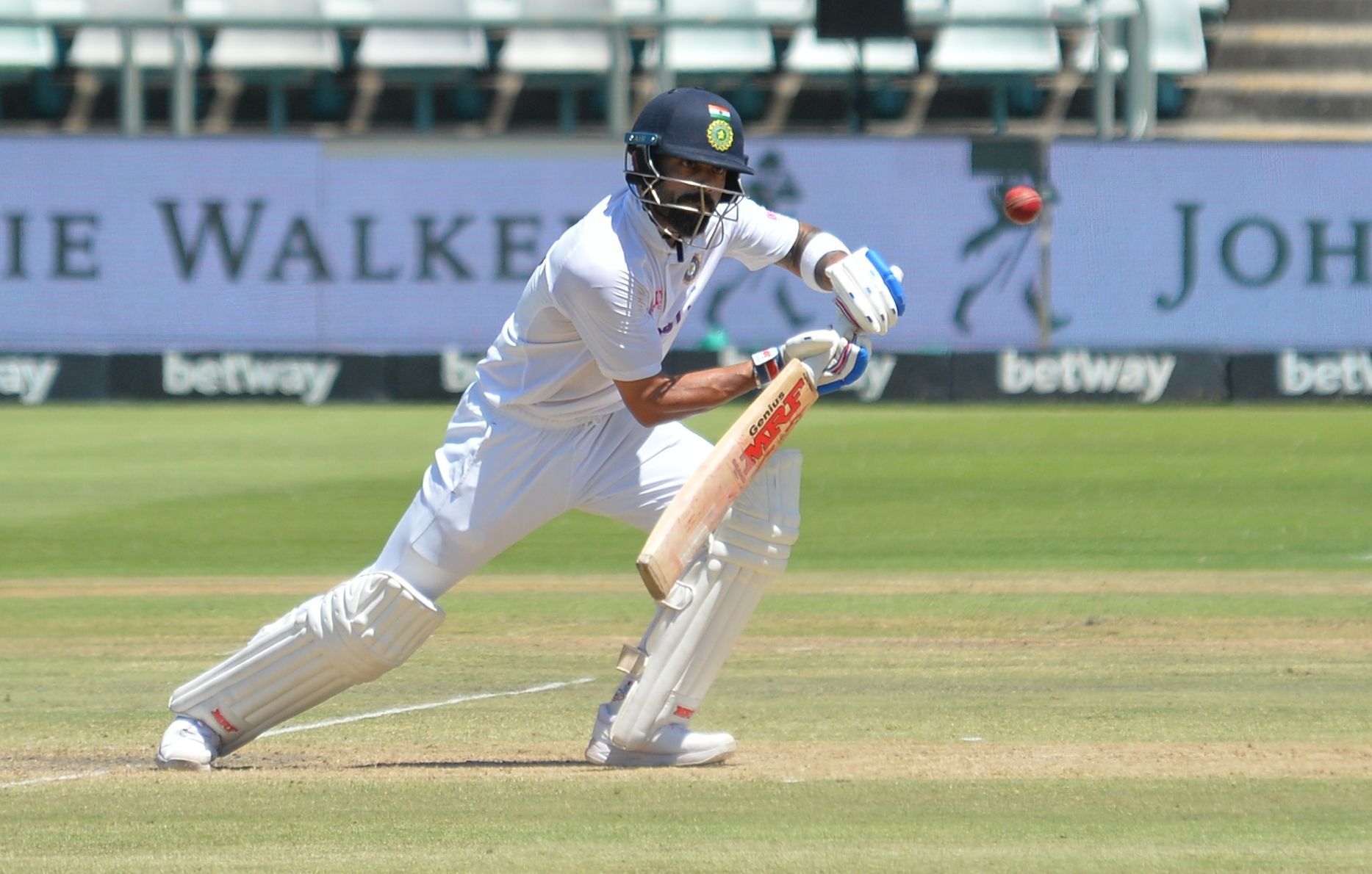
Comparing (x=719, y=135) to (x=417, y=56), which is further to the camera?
(x=417, y=56)

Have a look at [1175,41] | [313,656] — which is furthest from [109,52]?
[313,656]

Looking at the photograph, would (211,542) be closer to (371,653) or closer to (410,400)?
(371,653)

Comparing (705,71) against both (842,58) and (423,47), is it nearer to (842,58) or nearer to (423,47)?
(842,58)

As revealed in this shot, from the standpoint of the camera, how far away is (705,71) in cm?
2444

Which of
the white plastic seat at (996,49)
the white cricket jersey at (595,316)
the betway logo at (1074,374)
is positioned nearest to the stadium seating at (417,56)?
the white plastic seat at (996,49)

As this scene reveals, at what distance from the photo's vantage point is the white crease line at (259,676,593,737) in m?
6.20

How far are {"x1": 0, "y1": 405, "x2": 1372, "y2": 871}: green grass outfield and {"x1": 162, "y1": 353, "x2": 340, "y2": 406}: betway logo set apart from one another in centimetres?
704

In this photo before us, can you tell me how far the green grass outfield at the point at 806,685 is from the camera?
438 centimetres

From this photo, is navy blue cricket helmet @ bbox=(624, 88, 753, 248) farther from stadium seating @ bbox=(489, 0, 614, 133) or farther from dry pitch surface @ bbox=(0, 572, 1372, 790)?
stadium seating @ bbox=(489, 0, 614, 133)

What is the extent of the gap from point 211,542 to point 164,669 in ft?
14.7

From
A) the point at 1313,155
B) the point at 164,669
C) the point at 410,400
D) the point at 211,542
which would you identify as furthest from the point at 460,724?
the point at 1313,155

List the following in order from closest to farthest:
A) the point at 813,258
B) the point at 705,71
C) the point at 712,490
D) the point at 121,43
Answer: the point at 712,490, the point at 813,258, the point at 705,71, the point at 121,43

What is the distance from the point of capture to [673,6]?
25547 millimetres

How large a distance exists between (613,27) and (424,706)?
17.6 meters
